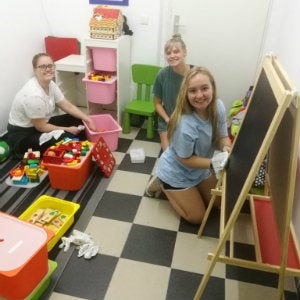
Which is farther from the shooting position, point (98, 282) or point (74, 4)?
point (74, 4)

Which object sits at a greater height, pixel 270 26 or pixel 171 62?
pixel 270 26

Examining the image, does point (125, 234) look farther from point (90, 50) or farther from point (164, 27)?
point (164, 27)

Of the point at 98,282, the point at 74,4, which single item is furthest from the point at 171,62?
the point at 98,282

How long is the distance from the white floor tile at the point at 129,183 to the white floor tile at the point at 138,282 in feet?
1.95

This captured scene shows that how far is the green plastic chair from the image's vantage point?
2672 mm

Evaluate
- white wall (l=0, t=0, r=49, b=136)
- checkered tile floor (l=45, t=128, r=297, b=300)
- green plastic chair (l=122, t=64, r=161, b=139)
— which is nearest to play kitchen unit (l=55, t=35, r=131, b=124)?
green plastic chair (l=122, t=64, r=161, b=139)

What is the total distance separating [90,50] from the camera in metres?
2.68

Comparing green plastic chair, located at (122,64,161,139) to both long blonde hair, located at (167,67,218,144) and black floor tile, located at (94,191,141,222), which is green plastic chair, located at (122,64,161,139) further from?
long blonde hair, located at (167,67,218,144)

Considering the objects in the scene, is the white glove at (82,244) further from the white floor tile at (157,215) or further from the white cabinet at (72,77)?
the white cabinet at (72,77)

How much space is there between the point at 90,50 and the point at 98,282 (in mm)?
1986

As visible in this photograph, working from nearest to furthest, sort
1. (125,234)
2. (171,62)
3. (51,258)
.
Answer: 1. (51,258)
2. (125,234)
3. (171,62)

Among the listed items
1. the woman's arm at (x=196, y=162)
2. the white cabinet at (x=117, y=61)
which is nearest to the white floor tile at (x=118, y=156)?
the white cabinet at (x=117, y=61)

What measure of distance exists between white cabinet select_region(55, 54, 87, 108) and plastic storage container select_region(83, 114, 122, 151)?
51cm

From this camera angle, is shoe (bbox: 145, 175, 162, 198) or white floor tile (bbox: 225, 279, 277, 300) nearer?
white floor tile (bbox: 225, 279, 277, 300)
